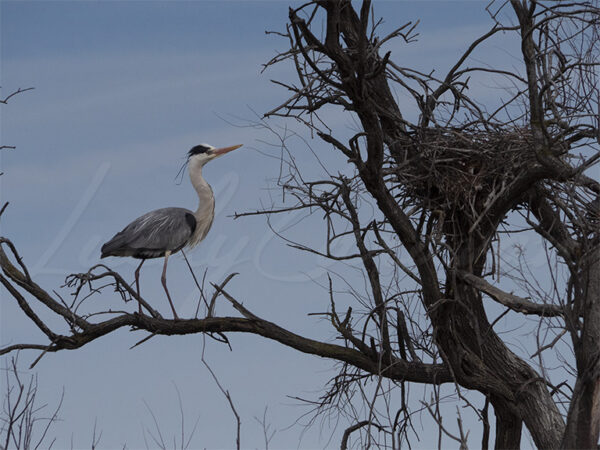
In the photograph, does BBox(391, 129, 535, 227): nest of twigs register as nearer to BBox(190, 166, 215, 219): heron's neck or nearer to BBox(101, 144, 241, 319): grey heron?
BBox(101, 144, 241, 319): grey heron

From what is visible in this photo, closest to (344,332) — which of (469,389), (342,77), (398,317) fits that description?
(398,317)

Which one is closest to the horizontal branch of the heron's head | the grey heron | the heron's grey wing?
the grey heron

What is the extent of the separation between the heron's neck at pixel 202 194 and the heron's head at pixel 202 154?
7cm

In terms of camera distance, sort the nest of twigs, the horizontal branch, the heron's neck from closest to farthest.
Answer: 1. the nest of twigs
2. the horizontal branch
3. the heron's neck

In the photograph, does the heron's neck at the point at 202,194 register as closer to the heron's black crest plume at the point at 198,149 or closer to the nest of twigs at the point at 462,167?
the heron's black crest plume at the point at 198,149

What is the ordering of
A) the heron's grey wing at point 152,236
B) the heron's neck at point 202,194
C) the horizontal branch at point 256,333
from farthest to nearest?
the heron's neck at point 202,194
the heron's grey wing at point 152,236
the horizontal branch at point 256,333

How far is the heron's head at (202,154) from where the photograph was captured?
9453 mm

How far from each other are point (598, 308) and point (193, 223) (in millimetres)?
4623

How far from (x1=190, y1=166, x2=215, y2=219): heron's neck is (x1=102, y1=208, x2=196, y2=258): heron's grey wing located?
25.9 inches

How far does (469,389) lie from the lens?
6148 millimetres

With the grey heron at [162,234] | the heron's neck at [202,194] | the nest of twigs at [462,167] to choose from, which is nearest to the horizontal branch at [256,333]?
the grey heron at [162,234]

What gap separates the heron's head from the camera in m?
9.45

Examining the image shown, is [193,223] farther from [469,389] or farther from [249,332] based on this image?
[469,389]

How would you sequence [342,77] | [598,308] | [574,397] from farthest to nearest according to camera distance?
[598,308] → [574,397] → [342,77]
